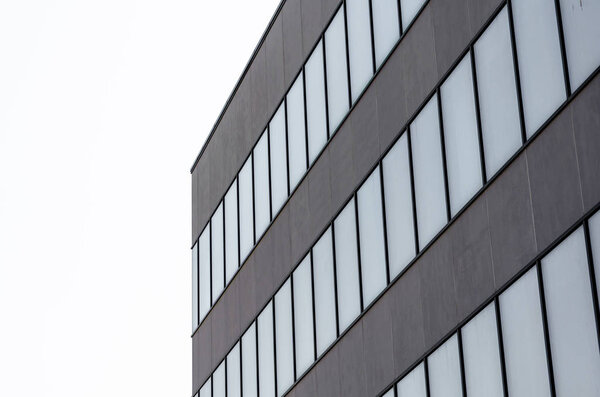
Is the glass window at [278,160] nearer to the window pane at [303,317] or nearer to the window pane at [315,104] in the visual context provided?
the window pane at [315,104]

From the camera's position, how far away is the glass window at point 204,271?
1740 inches

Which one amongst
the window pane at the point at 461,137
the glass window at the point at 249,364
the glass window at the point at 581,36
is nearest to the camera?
the glass window at the point at 581,36

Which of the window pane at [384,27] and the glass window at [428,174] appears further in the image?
the window pane at [384,27]

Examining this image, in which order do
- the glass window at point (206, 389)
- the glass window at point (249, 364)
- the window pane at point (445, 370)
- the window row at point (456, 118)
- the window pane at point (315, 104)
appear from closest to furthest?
the window row at point (456, 118)
the window pane at point (445, 370)
the window pane at point (315, 104)
the glass window at point (249, 364)
the glass window at point (206, 389)

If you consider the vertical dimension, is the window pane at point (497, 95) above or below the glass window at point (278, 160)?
below

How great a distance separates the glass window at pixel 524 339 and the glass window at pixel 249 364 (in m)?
17.0

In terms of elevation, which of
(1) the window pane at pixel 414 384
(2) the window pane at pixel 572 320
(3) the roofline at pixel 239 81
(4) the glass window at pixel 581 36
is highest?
(3) the roofline at pixel 239 81

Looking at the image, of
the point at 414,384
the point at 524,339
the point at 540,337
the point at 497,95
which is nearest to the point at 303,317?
the point at 414,384

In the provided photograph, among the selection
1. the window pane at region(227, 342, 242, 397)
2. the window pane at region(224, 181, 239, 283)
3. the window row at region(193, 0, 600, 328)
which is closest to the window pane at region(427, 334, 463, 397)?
the window row at region(193, 0, 600, 328)

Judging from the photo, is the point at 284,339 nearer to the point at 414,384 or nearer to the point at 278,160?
the point at 278,160

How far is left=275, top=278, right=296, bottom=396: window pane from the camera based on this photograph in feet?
112

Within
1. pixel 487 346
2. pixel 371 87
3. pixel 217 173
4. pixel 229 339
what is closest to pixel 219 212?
pixel 217 173

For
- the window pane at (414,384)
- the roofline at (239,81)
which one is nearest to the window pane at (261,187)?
the roofline at (239,81)

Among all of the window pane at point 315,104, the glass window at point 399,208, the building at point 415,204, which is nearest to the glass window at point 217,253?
the building at point 415,204
